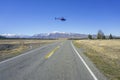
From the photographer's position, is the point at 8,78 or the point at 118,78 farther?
the point at 118,78

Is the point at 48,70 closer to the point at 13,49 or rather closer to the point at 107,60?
the point at 107,60

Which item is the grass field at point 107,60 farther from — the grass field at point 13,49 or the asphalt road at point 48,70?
the grass field at point 13,49

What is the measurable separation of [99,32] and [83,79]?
171932mm

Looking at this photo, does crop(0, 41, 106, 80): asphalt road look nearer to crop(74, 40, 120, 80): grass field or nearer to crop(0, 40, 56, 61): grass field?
crop(74, 40, 120, 80): grass field

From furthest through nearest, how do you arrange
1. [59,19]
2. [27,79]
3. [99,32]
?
[99,32], [59,19], [27,79]

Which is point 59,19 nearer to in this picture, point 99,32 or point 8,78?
point 8,78

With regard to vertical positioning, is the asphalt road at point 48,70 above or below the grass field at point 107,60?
above

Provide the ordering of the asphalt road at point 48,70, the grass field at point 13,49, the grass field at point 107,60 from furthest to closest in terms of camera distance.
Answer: the grass field at point 13,49 → the grass field at point 107,60 → the asphalt road at point 48,70

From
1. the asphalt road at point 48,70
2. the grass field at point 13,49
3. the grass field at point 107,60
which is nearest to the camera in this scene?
the asphalt road at point 48,70

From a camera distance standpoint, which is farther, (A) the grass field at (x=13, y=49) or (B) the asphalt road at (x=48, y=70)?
(A) the grass field at (x=13, y=49)

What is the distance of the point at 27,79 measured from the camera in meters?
7.39

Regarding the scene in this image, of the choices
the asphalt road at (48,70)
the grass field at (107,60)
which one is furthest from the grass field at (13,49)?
the grass field at (107,60)

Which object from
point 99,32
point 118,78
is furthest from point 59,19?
point 99,32

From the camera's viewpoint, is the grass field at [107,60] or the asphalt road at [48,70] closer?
Answer: the asphalt road at [48,70]
